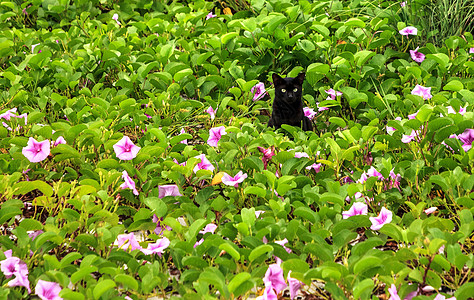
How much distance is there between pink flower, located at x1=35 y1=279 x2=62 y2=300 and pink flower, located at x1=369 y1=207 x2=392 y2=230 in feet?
4.93

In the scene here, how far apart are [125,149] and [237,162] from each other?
666 mm

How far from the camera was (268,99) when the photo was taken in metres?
5.14

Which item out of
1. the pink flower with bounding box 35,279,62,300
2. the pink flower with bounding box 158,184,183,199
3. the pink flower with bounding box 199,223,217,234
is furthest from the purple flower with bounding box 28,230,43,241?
the pink flower with bounding box 199,223,217,234

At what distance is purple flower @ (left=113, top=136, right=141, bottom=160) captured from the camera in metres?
3.65

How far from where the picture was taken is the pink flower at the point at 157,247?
114 inches

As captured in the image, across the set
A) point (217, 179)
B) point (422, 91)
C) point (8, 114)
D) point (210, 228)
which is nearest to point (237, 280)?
point (210, 228)

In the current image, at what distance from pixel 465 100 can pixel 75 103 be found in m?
2.75

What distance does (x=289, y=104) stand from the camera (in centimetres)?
446

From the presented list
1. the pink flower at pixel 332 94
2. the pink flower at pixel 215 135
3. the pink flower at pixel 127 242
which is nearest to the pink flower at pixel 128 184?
the pink flower at pixel 127 242

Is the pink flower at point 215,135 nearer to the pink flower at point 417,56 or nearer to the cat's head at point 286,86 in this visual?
the cat's head at point 286,86

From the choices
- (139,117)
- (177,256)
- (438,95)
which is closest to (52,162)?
(139,117)

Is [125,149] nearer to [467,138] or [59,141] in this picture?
[59,141]

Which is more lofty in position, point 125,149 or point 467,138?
point 125,149

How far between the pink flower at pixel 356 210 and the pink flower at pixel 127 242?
1.03 m
